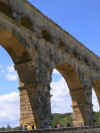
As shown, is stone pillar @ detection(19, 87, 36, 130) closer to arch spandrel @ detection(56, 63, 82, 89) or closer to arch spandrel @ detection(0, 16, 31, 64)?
arch spandrel @ detection(0, 16, 31, 64)

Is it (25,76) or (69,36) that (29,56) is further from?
(69,36)

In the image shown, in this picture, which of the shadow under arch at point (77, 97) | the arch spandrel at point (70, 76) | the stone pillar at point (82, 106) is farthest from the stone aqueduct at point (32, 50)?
the stone pillar at point (82, 106)

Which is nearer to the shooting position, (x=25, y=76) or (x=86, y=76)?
(x=25, y=76)

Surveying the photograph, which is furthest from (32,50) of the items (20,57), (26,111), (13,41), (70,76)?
(70,76)

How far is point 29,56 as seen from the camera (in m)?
14.0

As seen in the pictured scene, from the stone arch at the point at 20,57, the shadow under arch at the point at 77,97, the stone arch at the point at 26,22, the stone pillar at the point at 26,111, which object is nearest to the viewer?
the stone arch at the point at 20,57

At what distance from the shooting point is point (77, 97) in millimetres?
19453

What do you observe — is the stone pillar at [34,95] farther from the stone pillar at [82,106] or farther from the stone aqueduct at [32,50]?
the stone pillar at [82,106]

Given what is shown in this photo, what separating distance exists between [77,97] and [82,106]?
2.82 ft

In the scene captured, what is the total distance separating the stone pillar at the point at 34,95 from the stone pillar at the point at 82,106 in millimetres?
5402

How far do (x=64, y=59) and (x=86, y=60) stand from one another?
A: 4.22m

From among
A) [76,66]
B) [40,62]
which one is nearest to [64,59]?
[76,66]

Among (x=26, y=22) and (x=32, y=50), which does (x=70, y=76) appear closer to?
(x=32, y=50)

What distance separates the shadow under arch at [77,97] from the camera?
62.1 ft
